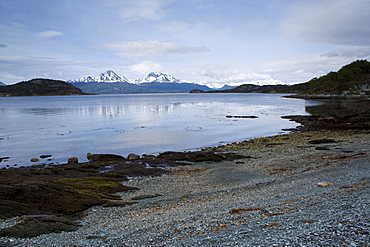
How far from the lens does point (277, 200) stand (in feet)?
37.1

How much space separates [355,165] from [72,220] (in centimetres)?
1540

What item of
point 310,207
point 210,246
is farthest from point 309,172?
point 210,246

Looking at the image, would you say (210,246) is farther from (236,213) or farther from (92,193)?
(92,193)

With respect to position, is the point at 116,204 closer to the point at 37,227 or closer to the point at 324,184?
the point at 37,227

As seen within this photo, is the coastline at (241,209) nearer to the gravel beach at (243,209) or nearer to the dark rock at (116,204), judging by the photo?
the gravel beach at (243,209)

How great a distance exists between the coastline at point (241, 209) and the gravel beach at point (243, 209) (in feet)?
0.08

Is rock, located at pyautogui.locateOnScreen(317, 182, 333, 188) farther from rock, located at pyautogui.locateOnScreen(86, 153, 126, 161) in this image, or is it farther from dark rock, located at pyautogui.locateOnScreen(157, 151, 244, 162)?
rock, located at pyautogui.locateOnScreen(86, 153, 126, 161)

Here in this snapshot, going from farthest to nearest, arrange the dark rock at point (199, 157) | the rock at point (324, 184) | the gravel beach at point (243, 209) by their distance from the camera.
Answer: the dark rock at point (199, 157) → the rock at point (324, 184) → the gravel beach at point (243, 209)

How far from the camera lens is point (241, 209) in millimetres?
10422

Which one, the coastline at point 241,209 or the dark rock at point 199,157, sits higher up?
the coastline at point 241,209

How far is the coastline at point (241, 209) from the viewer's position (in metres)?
7.61

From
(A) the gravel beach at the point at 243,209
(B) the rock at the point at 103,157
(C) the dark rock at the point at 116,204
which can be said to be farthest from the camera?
(B) the rock at the point at 103,157

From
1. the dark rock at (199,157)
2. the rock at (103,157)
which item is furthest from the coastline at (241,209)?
the rock at (103,157)

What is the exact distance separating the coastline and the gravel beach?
0.08ft
